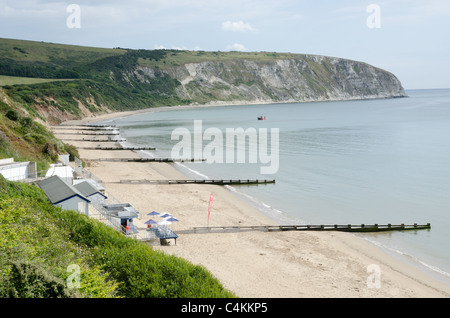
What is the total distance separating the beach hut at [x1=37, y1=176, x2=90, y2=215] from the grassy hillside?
1.86 meters

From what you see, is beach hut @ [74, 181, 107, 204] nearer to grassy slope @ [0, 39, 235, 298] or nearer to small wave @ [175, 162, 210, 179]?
grassy slope @ [0, 39, 235, 298]

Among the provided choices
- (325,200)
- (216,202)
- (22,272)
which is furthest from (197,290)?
(325,200)

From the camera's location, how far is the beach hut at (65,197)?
24.6 metres

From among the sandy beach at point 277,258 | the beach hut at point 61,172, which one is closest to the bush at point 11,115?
the sandy beach at point 277,258

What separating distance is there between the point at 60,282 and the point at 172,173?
1483 inches

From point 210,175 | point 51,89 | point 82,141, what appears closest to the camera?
point 210,175

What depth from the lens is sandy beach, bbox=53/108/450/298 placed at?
66.1 feet

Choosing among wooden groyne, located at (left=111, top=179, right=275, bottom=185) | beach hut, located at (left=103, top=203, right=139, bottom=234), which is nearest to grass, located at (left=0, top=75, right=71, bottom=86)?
wooden groyne, located at (left=111, top=179, right=275, bottom=185)

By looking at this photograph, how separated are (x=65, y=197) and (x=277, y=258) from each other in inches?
506

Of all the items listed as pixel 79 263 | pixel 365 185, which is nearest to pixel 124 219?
pixel 79 263

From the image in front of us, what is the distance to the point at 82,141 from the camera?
251 feet

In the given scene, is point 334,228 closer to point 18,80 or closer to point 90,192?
point 90,192
